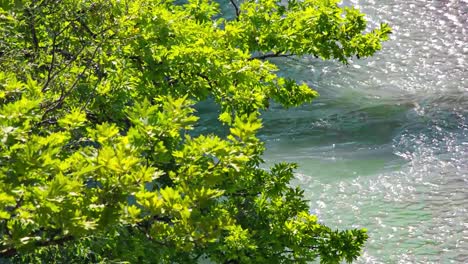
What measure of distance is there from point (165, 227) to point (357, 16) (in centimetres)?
479

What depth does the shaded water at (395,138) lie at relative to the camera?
13875 mm

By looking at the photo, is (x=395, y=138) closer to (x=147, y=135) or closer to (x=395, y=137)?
(x=395, y=137)

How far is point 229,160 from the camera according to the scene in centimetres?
614

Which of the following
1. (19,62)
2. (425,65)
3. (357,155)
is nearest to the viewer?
(19,62)

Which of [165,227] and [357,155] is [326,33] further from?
[357,155]

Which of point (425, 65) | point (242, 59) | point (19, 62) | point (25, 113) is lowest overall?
point (25, 113)

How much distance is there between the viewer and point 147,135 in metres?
6.02

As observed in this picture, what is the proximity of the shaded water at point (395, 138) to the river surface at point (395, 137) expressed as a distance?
2cm

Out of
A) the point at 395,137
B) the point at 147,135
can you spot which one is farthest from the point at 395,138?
the point at 147,135

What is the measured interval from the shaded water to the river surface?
21 millimetres

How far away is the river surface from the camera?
45.5 feet

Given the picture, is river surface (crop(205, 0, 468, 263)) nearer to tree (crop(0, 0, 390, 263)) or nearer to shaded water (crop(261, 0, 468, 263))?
shaded water (crop(261, 0, 468, 263))

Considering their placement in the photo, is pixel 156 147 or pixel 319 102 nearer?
pixel 156 147

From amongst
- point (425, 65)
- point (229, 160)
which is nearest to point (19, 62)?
point (229, 160)
